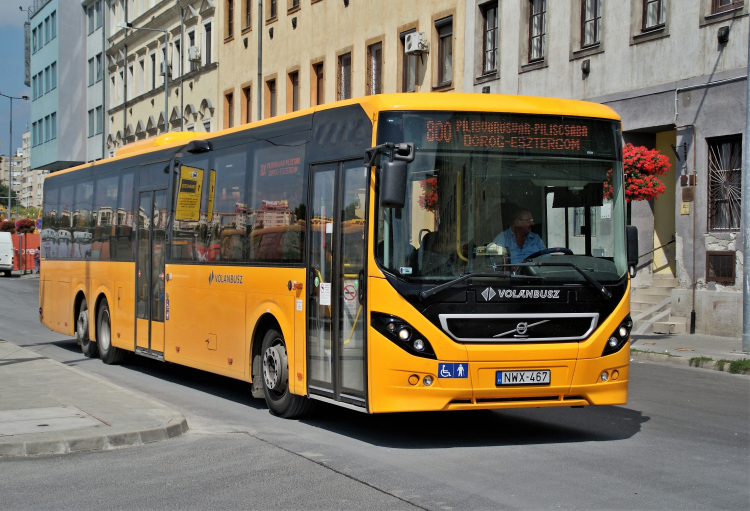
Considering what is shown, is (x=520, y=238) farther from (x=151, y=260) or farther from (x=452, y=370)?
(x=151, y=260)

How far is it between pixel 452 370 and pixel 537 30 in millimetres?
18867

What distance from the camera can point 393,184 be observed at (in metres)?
7.89

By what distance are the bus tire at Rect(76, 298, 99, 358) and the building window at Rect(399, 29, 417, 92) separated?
15.7 m

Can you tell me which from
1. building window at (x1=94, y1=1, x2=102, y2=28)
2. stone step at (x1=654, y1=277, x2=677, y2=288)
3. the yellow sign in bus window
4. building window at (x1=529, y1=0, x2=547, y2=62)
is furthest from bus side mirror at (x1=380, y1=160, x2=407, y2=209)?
building window at (x1=94, y1=1, x2=102, y2=28)

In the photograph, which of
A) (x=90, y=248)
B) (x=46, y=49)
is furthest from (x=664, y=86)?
(x=46, y=49)

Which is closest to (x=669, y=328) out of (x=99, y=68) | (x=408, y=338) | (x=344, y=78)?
(x=408, y=338)

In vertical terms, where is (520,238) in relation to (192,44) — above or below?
below

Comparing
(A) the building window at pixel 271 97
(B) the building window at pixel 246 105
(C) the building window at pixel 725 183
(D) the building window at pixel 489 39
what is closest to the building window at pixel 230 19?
(B) the building window at pixel 246 105

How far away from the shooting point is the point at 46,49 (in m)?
70.1

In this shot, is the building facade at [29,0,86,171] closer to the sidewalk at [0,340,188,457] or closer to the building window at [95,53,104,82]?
the building window at [95,53,104,82]

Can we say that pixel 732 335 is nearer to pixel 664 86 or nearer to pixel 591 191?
pixel 664 86

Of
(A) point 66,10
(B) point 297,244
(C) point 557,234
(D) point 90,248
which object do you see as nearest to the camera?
(C) point 557,234

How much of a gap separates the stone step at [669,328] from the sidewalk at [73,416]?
474 inches

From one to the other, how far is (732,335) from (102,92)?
161ft
